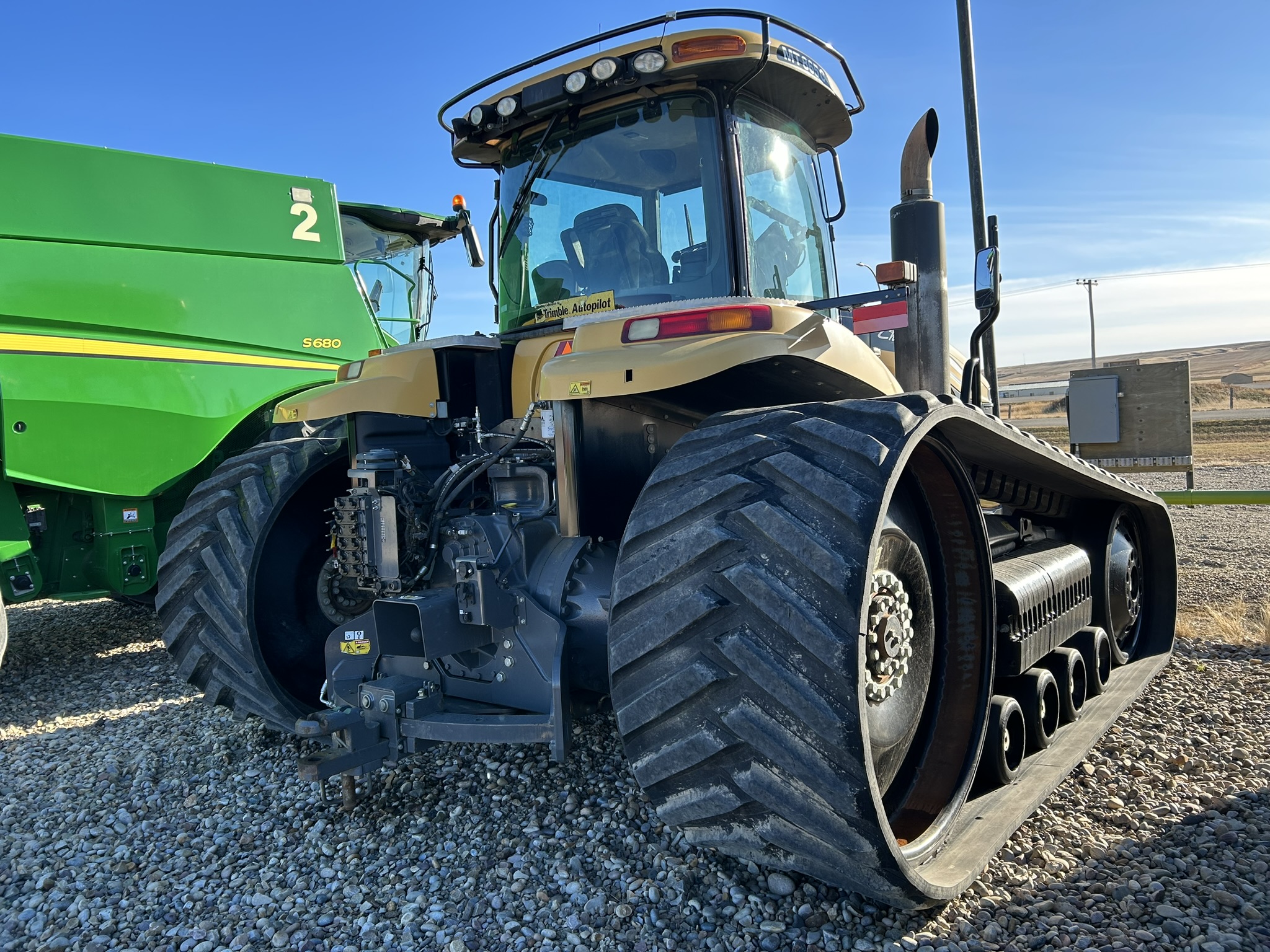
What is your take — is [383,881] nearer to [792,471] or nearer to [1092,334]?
[792,471]

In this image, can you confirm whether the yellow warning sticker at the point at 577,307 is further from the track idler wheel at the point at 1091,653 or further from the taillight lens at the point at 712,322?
the track idler wheel at the point at 1091,653

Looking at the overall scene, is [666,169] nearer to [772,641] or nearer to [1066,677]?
[772,641]

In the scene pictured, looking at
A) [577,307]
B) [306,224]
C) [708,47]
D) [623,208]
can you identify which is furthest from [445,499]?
[306,224]

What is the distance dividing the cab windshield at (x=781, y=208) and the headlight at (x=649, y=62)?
0.35 meters

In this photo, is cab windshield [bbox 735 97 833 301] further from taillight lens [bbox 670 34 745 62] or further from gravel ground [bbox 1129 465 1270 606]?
gravel ground [bbox 1129 465 1270 606]

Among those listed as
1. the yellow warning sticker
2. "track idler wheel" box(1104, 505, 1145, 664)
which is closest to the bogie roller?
"track idler wheel" box(1104, 505, 1145, 664)

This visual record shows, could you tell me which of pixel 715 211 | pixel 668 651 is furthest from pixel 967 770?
pixel 715 211

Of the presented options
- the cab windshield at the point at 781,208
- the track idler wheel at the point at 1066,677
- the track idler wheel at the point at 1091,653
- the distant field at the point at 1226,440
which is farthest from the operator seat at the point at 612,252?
the distant field at the point at 1226,440

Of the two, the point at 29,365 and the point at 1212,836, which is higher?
the point at 29,365

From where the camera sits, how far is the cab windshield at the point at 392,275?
7.02 metres

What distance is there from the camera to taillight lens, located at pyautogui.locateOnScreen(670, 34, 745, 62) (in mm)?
3223

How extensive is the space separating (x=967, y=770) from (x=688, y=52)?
8.71 ft

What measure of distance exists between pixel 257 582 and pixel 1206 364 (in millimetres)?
122310

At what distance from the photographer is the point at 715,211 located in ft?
11.0
